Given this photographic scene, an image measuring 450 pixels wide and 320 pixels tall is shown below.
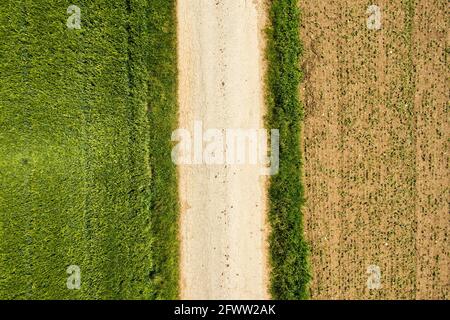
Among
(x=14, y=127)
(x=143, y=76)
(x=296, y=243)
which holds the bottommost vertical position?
(x=296, y=243)

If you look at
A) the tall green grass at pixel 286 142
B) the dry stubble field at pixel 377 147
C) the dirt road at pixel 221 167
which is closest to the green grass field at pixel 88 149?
the dirt road at pixel 221 167

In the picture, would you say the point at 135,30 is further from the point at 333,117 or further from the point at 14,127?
the point at 333,117

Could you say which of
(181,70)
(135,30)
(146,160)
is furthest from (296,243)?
(135,30)

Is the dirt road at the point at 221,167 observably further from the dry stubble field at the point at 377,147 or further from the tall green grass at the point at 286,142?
the dry stubble field at the point at 377,147

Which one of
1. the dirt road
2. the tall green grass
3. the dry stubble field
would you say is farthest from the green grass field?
the dry stubble field

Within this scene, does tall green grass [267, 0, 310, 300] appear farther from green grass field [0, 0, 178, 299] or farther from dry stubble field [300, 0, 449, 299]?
green grass field [0, 0, 178, 299]

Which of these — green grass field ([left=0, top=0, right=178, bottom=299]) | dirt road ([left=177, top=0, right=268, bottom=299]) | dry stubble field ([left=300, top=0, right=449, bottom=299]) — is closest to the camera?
green grass field ([left=0, top=0, right=178, bottom=299])

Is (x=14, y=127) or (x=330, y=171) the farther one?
(x=330, y=171)
